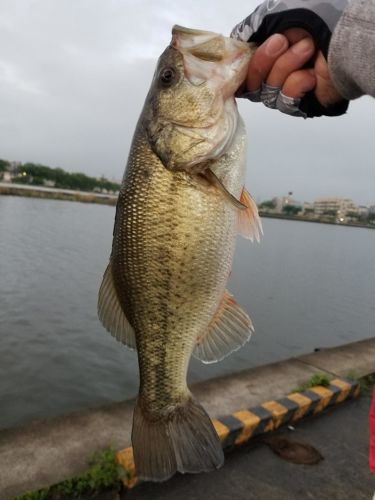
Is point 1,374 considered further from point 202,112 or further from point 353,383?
point 202,112

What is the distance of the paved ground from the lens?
3.40 meters

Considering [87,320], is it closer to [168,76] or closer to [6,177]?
[168,76]

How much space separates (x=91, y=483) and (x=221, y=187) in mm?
2602

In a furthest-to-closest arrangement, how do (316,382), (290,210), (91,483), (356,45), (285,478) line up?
(290,210) < (316,382) < (285,478) < (91,483) < (356,45)

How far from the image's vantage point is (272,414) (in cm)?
440

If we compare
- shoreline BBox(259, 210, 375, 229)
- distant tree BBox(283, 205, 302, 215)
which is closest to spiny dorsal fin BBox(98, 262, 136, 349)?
shoreline BBox(259, 210, 375, 229)

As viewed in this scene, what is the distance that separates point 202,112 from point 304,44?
482 millimetres

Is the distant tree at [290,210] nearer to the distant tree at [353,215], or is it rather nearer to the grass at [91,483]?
the distant tree at [353,215]

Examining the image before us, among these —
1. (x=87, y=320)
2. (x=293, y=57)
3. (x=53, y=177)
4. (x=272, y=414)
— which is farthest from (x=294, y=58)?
(x=53, y=177)

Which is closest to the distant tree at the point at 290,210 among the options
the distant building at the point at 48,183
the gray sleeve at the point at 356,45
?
the distant building at the point at 48,183

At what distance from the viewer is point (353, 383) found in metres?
5.45

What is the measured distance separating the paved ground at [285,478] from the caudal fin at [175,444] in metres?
1.67

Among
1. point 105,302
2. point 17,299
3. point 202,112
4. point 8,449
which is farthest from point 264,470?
point 17,299

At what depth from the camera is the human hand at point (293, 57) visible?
1540mm
